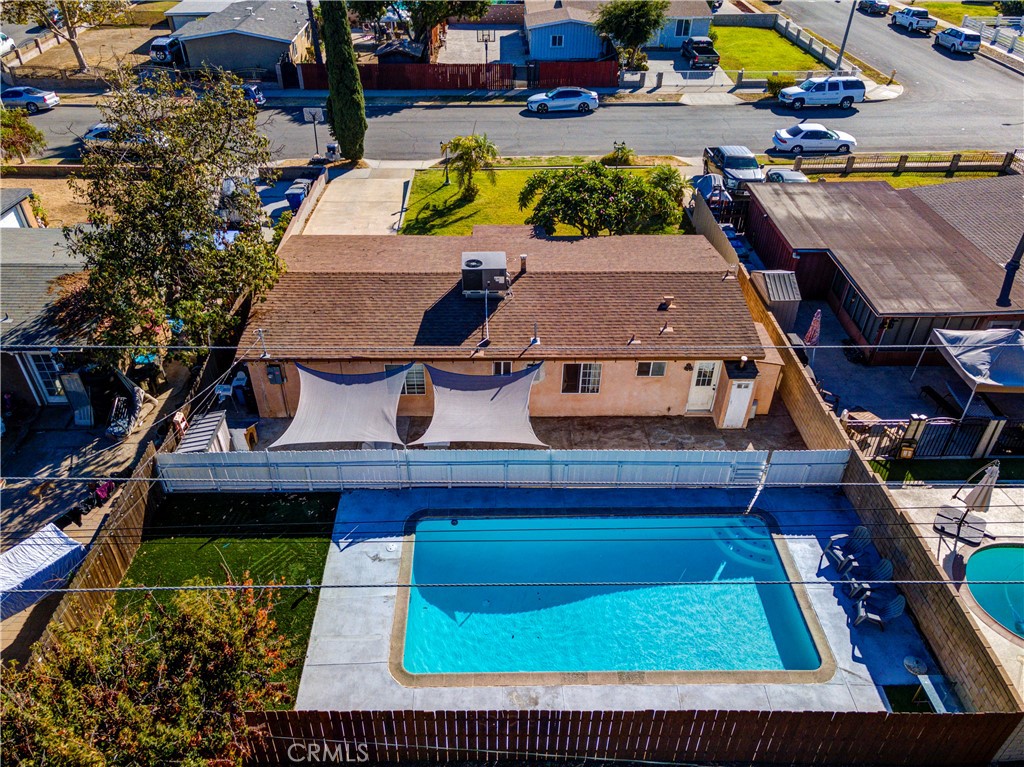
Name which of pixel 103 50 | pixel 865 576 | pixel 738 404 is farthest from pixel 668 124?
pixel 103 50

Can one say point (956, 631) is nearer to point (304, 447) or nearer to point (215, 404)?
point (304, 447)

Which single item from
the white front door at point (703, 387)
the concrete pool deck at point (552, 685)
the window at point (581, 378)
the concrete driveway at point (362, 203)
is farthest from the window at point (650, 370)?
the concrete driveway at point (362, 203)

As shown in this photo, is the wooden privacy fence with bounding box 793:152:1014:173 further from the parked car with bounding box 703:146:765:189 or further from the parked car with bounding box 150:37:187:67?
the parked car with bounding box 150:37:187:67

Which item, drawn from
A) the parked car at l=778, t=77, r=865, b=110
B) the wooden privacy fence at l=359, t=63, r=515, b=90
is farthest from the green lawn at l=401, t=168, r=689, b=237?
the parked car at l=778, t=77, r=865, b=110

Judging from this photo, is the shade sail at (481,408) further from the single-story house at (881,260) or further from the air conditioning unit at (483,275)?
the single-story house at (881,260)

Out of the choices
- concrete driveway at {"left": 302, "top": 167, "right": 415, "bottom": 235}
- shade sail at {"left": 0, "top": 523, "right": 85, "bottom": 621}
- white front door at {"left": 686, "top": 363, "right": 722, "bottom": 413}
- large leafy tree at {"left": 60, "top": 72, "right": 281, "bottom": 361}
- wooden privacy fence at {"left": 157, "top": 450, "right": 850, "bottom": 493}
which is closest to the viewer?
shade sail at {"left": 0, "top": 523, "right": 85, "bottom": 621}

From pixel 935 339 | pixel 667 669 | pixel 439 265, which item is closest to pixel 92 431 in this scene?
pixel 439 265
